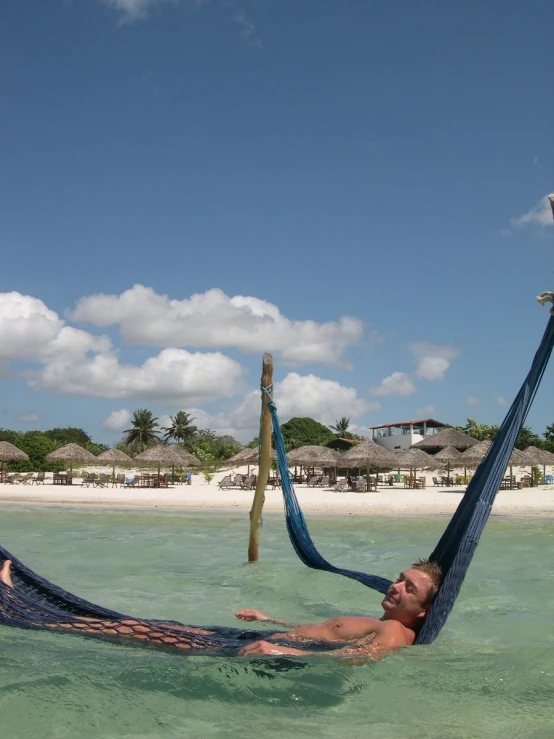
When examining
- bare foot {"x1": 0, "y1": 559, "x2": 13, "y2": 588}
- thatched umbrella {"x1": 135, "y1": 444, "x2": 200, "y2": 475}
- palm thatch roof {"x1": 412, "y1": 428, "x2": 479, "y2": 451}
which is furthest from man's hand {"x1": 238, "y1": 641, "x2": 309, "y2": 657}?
palm thatch roof {"x1": 412, "y1": 428, "x2": 479, "y2": 451}

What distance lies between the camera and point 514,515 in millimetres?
15445

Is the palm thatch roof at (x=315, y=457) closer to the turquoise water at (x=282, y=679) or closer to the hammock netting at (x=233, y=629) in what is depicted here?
the turquoise water at (x=282, y=679)

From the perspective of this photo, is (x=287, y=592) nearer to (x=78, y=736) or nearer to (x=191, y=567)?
(x=191, y=567)

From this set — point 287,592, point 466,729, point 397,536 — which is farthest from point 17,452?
point 466,729

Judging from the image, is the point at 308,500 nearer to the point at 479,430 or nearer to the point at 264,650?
the point at 264,650

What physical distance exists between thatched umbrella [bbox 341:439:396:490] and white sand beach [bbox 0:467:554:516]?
3.54 ft

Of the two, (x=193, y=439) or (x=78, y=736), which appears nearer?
(x=78, y=736)

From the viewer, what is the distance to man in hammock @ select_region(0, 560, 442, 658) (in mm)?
3318

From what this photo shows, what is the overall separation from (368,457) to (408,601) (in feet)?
62.7

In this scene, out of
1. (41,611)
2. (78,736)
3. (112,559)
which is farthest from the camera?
(112,559)

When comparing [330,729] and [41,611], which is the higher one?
[41,611]

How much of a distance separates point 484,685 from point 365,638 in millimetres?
736

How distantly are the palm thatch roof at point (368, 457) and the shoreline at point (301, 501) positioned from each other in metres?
1.08

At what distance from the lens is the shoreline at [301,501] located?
53.0ft
